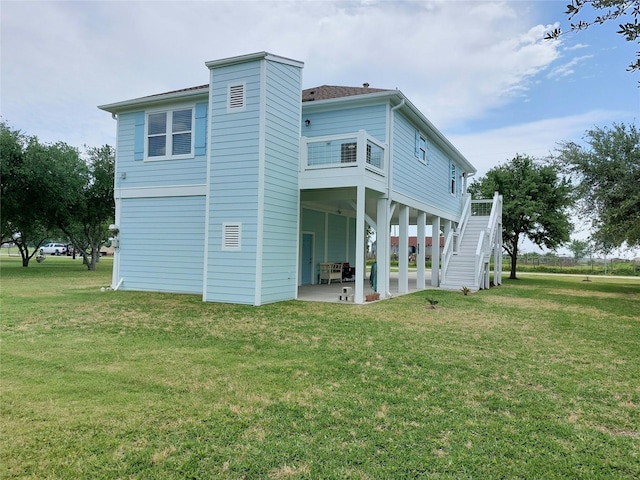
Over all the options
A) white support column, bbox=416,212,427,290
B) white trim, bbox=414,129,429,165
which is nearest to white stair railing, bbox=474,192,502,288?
white support column, bbox=416,212,427,290

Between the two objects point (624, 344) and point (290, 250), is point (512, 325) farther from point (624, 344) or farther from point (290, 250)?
point (290, 250)

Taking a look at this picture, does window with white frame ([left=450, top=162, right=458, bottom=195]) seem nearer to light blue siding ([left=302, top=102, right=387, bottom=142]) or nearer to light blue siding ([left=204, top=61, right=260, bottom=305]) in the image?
light blue siding ([left=302, top=102, right=387, bottom=142])

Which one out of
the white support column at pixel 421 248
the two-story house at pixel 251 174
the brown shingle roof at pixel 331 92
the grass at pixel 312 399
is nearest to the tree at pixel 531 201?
the two-story house at pixel 251 174

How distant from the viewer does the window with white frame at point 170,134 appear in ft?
37.6

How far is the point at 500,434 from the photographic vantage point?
3.08 m

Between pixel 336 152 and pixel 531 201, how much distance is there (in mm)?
15934

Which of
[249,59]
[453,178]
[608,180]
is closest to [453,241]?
[453,178]

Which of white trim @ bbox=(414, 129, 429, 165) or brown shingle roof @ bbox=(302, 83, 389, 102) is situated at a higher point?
brown shingle roof @ bbox=(302, 83, 389, 102)

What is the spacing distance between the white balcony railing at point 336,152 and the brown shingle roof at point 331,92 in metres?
1.97

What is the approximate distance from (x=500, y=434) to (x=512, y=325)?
509cm

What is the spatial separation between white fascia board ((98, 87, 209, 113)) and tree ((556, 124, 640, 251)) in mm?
14855

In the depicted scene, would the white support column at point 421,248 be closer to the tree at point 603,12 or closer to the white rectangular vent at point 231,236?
the white rectangular vent at point 231,236

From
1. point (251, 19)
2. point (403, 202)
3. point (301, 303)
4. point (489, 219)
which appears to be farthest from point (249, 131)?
point (489, 219)

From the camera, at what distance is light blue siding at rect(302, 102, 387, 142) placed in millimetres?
11242
